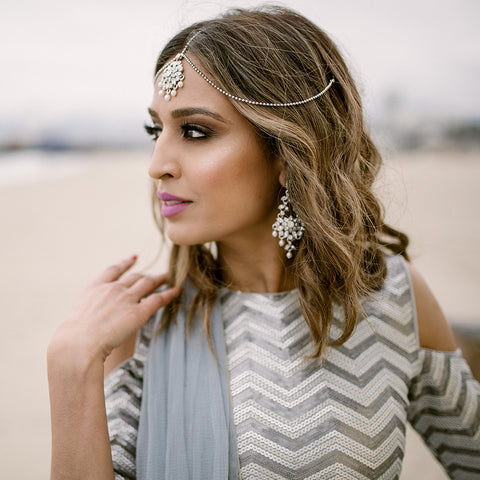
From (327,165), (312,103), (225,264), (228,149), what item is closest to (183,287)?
(225,264)

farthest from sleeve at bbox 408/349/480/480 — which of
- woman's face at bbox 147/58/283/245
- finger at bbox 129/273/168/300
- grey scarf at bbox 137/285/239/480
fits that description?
finger at bbox 129/273/168/300

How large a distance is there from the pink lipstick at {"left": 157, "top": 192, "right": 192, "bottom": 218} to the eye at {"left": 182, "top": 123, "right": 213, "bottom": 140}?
217 millimetres

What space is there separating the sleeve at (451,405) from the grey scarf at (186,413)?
824 mm

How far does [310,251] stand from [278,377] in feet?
1.55

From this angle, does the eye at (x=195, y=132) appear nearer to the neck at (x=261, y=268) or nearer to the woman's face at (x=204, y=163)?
the woman's face at (x=204, y=163)

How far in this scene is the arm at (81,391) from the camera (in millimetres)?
1394

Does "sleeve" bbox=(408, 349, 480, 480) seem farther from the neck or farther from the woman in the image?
the neck

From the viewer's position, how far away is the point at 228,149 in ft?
5.09

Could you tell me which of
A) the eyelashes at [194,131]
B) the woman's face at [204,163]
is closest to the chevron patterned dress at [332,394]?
the woman's face at [204,163]

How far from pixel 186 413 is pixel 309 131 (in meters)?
1.09

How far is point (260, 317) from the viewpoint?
1730 mm

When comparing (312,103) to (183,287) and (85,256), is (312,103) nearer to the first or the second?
(183,287)

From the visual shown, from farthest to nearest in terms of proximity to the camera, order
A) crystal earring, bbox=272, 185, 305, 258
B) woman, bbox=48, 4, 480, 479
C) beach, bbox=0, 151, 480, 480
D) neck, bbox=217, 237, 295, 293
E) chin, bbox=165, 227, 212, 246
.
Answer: beach, bbox=0, 151, 480, 480 < neck, bbox=217, 237, 295, 293 < crystal earring, bbox=272, 185, 305, 258 < chin, bbox=165, 227, 212, 246 < woman, bbox=48, 4, 480, 479

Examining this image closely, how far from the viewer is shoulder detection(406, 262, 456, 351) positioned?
1838 millimetres
